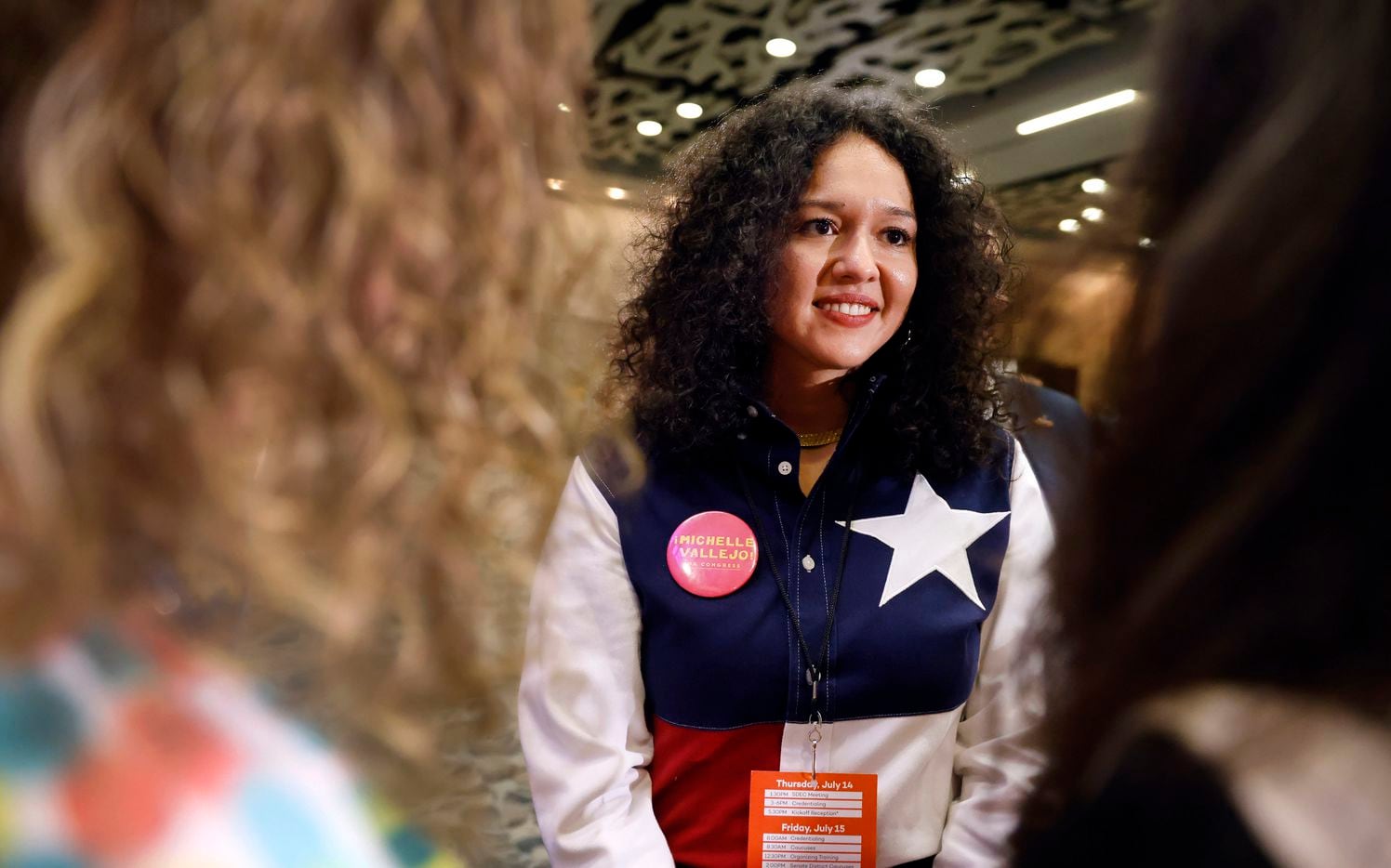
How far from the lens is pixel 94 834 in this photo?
359 mm

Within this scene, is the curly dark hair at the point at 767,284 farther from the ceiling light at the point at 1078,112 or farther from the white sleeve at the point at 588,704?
the ceiling light at the point at 1078,112

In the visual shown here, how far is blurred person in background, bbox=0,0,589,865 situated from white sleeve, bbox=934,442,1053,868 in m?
0.94

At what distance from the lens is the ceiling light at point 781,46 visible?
13.8 feet

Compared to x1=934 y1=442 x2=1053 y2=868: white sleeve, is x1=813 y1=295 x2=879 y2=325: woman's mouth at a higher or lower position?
higher

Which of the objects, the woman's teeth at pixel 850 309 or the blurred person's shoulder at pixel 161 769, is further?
the woman's teeth at pixel 850 309

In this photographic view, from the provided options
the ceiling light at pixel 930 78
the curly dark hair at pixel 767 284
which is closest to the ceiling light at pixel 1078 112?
the ceiling light at pixel 930 78

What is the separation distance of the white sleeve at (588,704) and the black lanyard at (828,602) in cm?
21

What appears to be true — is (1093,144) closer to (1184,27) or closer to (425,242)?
(1184,27)

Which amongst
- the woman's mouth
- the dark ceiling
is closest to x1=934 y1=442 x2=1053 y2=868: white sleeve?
the woman's mouth

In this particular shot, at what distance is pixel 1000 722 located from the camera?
1211 mm

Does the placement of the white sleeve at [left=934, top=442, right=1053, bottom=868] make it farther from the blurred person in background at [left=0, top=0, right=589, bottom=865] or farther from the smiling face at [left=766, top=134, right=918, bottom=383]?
the blurred person in background at [left=0, top=0, right=589, bottom=865]

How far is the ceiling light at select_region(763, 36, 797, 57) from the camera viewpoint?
13.8 ft

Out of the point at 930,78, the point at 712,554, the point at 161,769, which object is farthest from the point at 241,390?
the point at 930,78

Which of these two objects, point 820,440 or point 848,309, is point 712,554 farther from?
point 848,309
